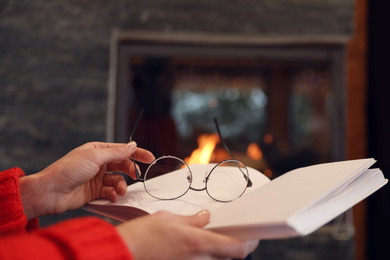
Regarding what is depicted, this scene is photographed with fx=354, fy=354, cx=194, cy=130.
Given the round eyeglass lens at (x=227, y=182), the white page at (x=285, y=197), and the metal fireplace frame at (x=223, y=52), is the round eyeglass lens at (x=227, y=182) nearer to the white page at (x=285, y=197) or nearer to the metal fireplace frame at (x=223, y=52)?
the white page at (x=285, y=197)

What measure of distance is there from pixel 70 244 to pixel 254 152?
1.46 metres

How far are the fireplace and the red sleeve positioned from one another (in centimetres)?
121

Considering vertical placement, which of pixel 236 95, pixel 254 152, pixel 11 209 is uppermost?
pixel 236 95

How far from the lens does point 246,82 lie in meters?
1.82

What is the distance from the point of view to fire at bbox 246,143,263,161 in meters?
1.72

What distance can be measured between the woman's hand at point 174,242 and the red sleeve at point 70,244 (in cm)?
2

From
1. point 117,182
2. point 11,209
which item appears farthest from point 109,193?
point 11,209

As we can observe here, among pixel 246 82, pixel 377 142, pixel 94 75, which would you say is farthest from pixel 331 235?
pixel 94 75

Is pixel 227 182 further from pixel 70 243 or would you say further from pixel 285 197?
pixel 70 243

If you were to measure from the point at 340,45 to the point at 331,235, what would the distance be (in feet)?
2.81

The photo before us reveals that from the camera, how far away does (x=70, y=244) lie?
0.33 metres

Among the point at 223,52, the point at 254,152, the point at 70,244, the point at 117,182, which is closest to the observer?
the point at 70,244

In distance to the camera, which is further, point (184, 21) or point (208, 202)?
point (184, 21)

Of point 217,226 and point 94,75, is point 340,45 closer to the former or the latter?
point 94,75
